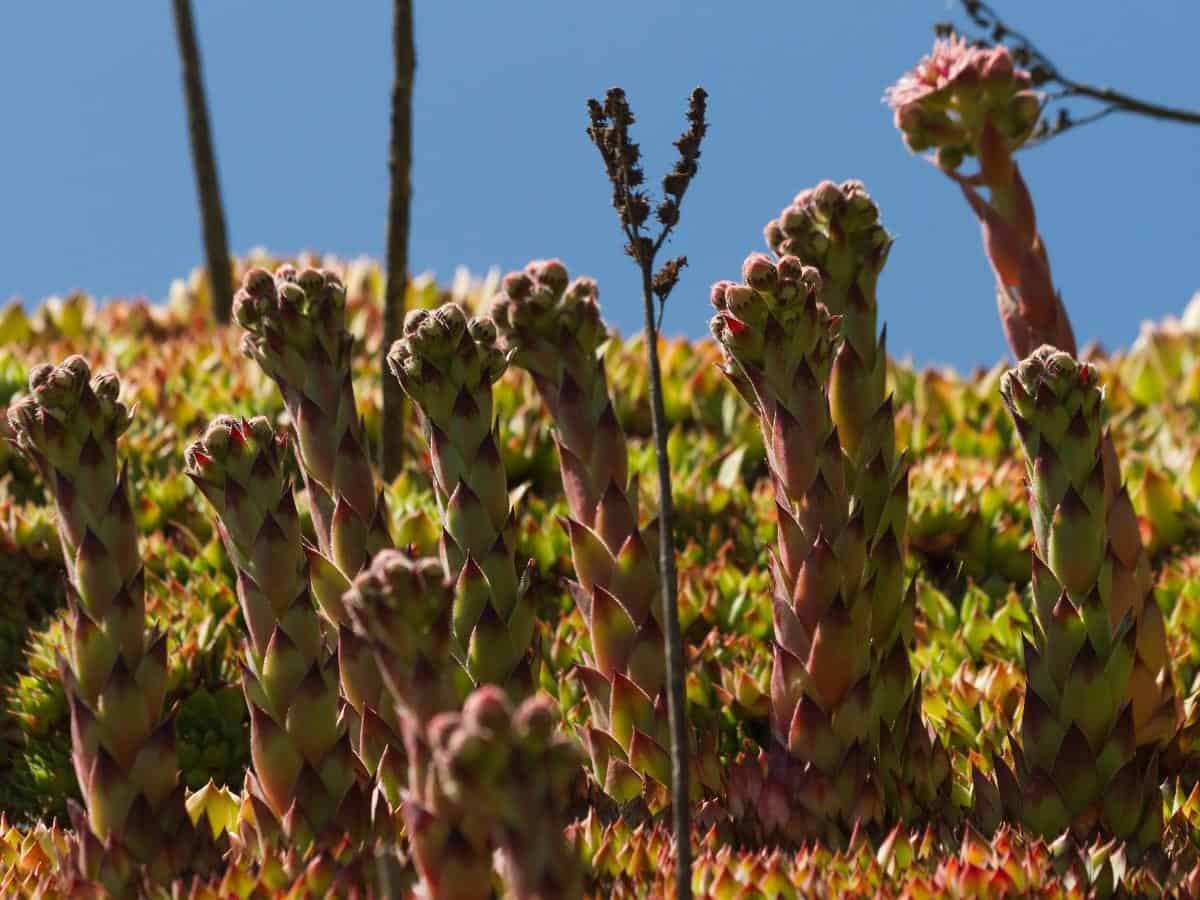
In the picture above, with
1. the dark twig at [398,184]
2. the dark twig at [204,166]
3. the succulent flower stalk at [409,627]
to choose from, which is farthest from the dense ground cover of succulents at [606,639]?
the dark twig at [204,166]

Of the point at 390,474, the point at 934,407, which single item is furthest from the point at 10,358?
the point at 934,407

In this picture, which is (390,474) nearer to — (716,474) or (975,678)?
(716,474)

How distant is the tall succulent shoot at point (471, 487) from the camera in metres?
3.11

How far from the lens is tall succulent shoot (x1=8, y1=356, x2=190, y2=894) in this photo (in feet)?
9.40

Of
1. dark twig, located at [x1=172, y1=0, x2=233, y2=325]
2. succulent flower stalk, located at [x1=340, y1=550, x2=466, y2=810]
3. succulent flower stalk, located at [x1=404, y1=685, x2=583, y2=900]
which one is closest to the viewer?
succulent flower stalk, located at [x1=404, y1=685, x2=583, y2=900]

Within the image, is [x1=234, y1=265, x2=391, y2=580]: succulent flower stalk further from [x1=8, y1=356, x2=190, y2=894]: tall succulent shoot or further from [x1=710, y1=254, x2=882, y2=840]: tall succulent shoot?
[x1=710, y1=254, x2=882, y2=840]: tall succulent shoot

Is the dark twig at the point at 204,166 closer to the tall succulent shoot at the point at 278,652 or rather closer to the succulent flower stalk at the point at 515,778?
the tall succulent shoot at the point at 278,652

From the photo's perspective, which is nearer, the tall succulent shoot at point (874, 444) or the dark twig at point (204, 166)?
the tall succulent shoot at point (874, 444)

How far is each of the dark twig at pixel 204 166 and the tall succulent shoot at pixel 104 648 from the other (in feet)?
22.7

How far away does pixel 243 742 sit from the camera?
15.6 ft

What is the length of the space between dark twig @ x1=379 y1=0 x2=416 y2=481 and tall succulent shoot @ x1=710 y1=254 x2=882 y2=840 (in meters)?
3.16

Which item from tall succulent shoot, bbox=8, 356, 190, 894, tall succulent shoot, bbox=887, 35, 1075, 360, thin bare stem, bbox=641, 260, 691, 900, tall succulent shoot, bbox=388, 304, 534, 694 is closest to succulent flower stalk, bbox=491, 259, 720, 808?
tall succulent shoot, bbox=388, 304, 534, 694

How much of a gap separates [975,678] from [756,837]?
157 centimetres

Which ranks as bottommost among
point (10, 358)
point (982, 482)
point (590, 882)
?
point (590, 882)
